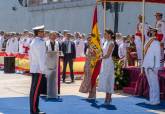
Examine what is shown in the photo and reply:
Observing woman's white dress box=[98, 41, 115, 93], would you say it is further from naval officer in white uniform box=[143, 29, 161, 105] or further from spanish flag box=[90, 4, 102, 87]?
naval officer in white uniform box=[143, 29, 161, 105]

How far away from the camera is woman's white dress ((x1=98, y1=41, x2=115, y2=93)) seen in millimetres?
12945

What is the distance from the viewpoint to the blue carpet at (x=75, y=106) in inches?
467

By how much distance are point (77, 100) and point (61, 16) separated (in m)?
29.2

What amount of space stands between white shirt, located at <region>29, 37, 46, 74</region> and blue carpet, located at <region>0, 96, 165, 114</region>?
119 centimetres

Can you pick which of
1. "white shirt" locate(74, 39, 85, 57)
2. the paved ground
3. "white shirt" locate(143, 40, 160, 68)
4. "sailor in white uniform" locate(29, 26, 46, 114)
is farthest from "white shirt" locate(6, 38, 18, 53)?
"sailor in white uniform" locate(29, 26, 46, 114)

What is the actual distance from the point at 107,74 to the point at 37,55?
2646 mm

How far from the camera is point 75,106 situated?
41.7ft

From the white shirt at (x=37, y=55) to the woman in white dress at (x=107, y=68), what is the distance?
234 cm

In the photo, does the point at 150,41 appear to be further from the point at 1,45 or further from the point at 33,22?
the point at 33,22

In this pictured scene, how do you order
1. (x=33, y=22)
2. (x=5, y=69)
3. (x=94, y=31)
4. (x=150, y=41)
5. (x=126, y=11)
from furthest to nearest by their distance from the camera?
(x=33, y=22) → (x=126, y=11) → (x=5, y=69) → (x=94, y=31) → (x=150, y=41)

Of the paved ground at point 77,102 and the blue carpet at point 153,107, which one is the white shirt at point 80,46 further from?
the blue carpet at point 153,107

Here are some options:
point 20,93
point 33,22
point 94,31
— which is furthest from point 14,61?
point 33,22

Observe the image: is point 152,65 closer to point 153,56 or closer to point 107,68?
point 153,56

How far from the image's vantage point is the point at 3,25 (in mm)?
50000
